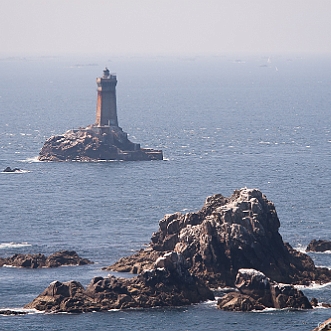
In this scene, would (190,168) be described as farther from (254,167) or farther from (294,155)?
(294,155)

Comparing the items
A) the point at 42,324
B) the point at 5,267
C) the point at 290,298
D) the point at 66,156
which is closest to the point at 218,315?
the point at 290,298

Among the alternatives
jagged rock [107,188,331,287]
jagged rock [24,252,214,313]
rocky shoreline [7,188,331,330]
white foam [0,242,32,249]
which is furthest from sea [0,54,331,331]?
jagged rock [107,188,331,287]

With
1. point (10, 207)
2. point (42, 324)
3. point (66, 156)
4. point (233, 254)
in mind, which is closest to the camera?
point (42, 324)

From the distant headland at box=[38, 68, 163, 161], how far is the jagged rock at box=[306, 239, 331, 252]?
207 feet

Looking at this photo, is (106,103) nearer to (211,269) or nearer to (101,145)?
(101,145)

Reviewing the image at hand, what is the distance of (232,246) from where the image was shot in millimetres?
112375

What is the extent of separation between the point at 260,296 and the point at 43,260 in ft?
76.5

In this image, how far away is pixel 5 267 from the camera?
118 metres

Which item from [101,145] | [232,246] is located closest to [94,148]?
[101,145]

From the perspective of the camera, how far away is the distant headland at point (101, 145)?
185m

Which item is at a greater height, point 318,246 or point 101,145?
point 101,145

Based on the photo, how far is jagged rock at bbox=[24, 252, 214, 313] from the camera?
341 feet

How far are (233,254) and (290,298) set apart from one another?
30.7ft

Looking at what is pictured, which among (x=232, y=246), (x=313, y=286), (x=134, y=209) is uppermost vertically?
(x=232, y=246)
